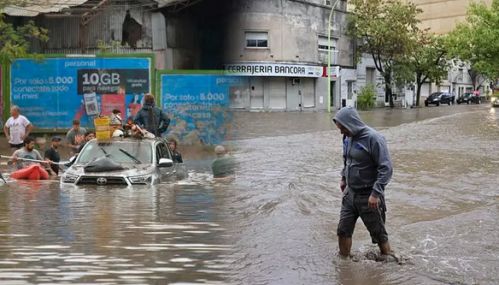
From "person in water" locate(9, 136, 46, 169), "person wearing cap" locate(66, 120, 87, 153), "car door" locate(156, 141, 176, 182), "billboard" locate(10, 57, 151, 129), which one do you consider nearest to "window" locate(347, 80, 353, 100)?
"billboard" locate(10, 57, 151, 129)

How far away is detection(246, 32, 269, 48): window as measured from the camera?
4375cm

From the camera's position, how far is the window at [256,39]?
43750 millimetres

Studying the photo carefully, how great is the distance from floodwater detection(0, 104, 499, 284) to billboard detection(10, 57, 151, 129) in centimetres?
554

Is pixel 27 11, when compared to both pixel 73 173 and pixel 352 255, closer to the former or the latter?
pixel 73 173

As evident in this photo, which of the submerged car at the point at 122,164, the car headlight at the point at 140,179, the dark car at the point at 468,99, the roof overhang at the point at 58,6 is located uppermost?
the roof overhang at the point at 58,6

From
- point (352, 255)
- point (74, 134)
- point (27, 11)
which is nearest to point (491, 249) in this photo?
point (352, 255)

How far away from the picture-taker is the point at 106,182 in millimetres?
10305

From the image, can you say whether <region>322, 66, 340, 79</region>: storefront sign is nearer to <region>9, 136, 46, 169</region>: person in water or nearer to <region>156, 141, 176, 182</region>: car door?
<region>9, 136, 46, 169</region>: person in water

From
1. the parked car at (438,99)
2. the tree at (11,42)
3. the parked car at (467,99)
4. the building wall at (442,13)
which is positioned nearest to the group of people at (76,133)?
the tree at (11,42)

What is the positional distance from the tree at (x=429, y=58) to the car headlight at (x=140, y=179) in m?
48.8

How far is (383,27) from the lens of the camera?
1998 inches

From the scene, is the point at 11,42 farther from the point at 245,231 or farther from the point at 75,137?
the point at 245,231

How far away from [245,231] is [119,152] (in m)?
4.04

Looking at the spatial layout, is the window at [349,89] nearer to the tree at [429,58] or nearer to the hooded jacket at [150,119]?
the tree at [429,58]
